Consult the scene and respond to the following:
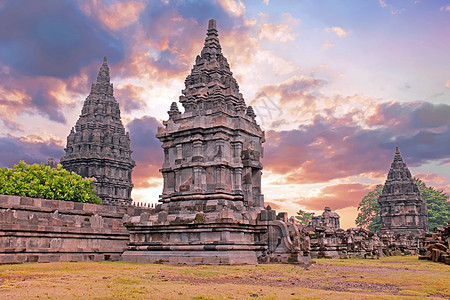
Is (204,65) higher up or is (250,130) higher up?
(204,65)

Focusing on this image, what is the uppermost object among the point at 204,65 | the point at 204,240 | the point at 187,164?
the point at 204,65

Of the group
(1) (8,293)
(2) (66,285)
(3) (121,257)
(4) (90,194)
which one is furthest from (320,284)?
(4) (90,194)

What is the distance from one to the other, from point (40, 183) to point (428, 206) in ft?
225

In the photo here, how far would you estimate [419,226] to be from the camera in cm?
5853

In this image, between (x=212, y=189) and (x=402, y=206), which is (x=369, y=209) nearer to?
(x=402, y=206)

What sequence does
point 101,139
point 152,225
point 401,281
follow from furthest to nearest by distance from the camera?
point 101,139, point 152,225, point 401,281

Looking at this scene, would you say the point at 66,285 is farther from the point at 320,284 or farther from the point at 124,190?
the point at 124,190

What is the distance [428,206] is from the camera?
256ft

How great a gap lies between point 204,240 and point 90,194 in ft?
91.5

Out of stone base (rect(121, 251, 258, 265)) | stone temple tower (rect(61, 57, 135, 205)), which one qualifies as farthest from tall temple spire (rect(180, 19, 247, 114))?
stone temple tower (rect(61, 57, 135, 205))

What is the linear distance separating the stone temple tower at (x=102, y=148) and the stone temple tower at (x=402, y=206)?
4012 centimetres

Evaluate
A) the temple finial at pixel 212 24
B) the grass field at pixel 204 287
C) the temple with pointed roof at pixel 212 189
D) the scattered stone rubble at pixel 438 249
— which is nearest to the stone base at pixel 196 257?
the temple with pointed roof at pixel 212 189

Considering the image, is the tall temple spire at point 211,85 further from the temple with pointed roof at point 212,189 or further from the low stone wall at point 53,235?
the low stone wall at point 53,235

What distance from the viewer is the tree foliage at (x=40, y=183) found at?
36.5m
